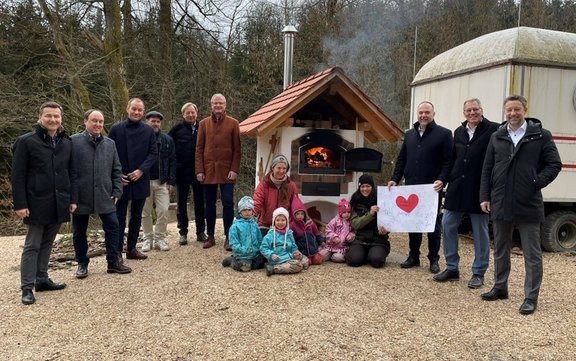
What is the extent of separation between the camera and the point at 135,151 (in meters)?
5.87

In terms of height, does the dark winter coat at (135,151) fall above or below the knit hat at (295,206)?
above

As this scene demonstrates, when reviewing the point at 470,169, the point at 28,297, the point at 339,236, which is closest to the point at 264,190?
the point at 339,236

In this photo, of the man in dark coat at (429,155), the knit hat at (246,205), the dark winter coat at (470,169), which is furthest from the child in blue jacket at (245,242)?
the dark winter coat at (470,169)

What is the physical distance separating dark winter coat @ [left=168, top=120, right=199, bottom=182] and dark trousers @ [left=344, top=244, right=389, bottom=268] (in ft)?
8.08

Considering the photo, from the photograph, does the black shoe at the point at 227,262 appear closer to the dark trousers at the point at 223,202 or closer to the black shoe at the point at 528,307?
the dark trousers at the point at 223,202

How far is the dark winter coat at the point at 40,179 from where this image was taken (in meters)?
4.48

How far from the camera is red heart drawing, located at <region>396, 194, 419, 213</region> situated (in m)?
5.66

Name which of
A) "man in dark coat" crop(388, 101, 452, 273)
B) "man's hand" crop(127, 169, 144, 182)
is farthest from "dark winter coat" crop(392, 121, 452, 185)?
"man's hand" crop(127, 169, 144, 182)

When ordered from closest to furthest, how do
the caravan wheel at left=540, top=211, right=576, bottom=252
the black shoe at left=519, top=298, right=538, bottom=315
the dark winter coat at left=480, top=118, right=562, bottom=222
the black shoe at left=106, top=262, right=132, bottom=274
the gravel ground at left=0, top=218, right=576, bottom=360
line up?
the gravel ground at left=0, top=218, right=576, bottom=360 < the dark winter coat at left=480, top=118, right=562, bottom=222 < the black shoe at left=519, top=298, right=538, bottom=315 < the black shoe at left=106, top=262, right=132, bottom=274 < the caravan wheel at left=540, top=211, right=576, bottom=252

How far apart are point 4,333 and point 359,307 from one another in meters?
2.91

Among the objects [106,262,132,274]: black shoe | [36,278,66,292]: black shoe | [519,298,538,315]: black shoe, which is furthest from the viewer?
[106,262,132,274]: black shoe

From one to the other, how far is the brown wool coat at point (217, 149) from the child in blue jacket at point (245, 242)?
935 millimetres

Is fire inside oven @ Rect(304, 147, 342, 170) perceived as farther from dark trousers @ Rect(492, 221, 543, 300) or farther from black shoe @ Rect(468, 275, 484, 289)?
dark trousers @ Rect(492, 221, 543, 300)

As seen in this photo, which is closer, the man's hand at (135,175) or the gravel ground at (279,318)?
the gravel ground at (279,318)
